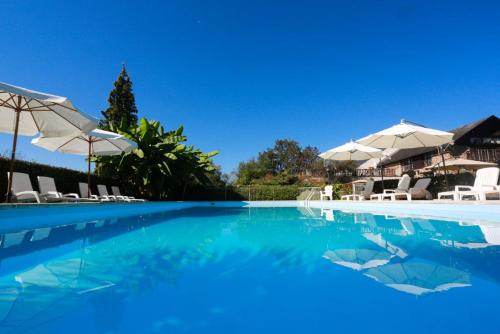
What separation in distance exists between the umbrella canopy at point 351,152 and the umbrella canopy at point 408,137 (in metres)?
1.71

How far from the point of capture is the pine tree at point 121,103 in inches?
1234

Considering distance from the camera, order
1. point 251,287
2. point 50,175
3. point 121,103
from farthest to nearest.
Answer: point 121,103 < point 50,175 < point 251,287

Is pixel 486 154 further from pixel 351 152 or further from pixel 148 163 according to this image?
pixel 148 163

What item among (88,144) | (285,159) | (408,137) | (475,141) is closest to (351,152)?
(408,137)

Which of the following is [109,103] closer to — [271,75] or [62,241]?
[271,75]

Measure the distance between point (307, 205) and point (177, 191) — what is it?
9.85 metres

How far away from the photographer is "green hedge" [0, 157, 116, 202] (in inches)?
339

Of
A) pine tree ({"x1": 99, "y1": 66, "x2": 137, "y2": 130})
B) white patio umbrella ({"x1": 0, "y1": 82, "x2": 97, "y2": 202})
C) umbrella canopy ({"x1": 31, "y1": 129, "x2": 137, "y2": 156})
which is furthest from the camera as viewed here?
pine tree ({"x1": 99, "y1": 66, "x2": 137, "y2": 130})

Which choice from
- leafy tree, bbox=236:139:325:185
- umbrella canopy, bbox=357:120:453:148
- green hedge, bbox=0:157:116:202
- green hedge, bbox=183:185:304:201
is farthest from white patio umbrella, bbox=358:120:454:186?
leafy tree, bbox=236:139:325:185

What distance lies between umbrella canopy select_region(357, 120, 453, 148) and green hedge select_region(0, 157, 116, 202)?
1316 cm

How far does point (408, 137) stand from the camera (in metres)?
12.3

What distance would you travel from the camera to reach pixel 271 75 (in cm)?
2431

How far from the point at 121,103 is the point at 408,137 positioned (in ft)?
97.8

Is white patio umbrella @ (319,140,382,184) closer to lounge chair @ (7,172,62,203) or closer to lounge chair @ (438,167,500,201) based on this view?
lounge chair @ (438,167,500,201)
